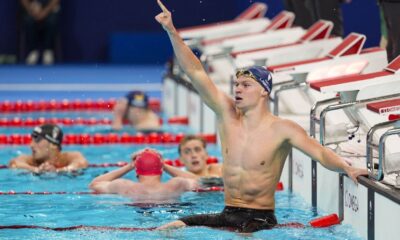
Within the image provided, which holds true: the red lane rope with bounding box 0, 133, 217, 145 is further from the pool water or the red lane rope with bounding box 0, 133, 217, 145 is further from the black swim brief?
the black swim brief

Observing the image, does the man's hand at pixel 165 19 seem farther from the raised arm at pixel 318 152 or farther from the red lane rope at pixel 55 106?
the red lane rope at pixel 55 106

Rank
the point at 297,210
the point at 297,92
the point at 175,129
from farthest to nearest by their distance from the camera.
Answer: the point at 175,129 < the point at 297,92 < the point at 297,210

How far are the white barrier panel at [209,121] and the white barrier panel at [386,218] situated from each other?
17.4 feet

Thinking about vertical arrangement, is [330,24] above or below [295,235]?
above

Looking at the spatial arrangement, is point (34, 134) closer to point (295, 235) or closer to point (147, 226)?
point (147, 226)

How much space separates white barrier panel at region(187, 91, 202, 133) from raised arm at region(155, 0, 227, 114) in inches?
217

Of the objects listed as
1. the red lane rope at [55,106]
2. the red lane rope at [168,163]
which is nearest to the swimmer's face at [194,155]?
the red lane rope at [168,163]

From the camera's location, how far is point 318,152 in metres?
6.14

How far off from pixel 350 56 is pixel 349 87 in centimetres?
194

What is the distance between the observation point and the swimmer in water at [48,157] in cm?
884

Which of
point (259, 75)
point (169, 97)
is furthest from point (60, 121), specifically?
point (259, 75)

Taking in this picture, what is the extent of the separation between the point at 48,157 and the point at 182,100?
Result: 4509mm

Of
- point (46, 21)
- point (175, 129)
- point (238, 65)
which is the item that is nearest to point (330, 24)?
point (238, 65)

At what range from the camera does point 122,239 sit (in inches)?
245
